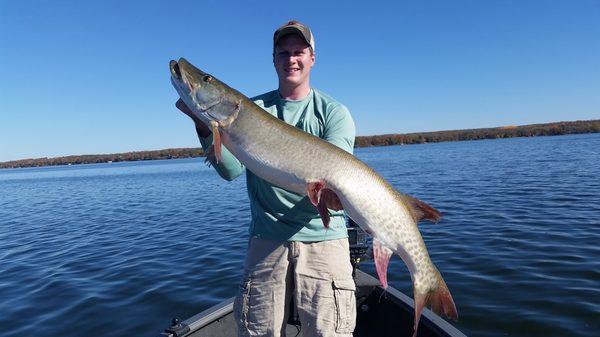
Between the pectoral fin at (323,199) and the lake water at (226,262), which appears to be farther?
the lake water at (226,262)

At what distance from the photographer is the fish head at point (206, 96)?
10.8 ft

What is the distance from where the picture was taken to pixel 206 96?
3303mm

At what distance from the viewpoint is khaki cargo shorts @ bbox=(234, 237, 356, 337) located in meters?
3.21

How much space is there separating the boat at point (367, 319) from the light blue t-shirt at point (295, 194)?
1.13m

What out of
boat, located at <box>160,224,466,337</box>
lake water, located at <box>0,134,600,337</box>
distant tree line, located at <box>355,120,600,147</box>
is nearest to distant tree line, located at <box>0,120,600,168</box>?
distant tree line, located at <box>355,120,600,147</box>

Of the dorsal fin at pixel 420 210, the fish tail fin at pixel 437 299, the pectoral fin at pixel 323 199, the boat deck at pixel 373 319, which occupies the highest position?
the pectoral fin at pixel 323 199

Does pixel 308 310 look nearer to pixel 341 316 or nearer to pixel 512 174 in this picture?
pixel 341 316

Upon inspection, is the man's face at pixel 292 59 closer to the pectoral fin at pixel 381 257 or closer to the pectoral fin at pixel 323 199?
the pectoral fin at pixel 323 199

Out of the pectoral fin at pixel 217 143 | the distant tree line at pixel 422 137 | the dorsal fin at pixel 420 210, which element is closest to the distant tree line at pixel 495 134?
the distant tree line at pixel 422 137

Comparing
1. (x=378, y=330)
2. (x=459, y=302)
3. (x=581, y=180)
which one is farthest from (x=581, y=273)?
(x=581, y=180)

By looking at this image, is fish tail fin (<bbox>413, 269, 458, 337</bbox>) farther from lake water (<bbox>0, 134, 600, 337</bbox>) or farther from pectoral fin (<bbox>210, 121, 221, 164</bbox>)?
lake water (<bbox>0, 134, 600, 337</bbox>)

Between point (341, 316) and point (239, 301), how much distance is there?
0.86m

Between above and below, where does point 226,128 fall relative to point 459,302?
above

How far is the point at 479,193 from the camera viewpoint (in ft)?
58.2
